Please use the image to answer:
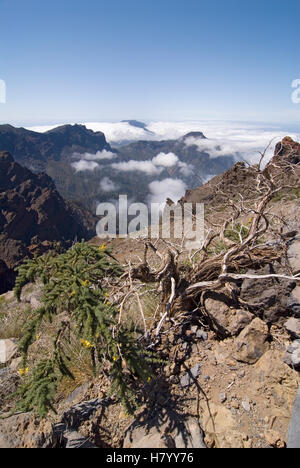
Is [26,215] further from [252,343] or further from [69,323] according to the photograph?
[252,343]

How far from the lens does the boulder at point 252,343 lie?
291 cm

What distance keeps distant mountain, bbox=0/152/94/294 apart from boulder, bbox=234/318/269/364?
8018cm

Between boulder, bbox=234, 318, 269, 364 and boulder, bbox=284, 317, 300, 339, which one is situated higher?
boulder, bbox=284, 317, 300, 339

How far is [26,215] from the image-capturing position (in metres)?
107

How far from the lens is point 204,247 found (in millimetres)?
3793

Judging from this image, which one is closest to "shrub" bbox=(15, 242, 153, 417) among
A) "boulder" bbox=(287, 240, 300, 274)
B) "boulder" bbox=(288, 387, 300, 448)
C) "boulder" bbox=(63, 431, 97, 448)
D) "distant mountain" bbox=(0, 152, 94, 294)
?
"boulder" bbox=(63, 431, 97, 448)

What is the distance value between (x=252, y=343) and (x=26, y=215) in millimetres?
116594

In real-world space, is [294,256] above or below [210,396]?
above

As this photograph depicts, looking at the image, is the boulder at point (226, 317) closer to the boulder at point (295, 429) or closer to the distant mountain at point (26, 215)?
the boulder at point (295, 429)

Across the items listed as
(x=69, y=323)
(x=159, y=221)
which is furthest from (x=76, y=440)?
(x=159, y=221)

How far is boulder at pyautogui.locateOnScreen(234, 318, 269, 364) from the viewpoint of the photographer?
2.91 metres

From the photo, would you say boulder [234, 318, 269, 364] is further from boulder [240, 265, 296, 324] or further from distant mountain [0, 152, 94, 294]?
distant mountain [0, 152, 94, 294]

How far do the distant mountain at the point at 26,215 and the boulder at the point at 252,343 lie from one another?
8018 centimetres
